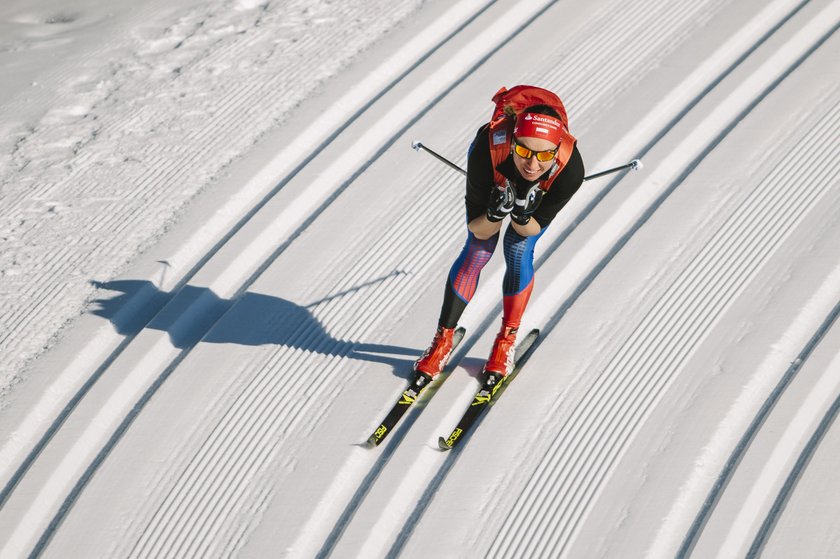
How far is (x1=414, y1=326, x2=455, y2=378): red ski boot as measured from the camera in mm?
3936

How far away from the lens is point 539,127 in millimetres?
3064

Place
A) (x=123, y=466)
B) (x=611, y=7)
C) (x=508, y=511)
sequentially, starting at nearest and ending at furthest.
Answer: (x=508, y=511) < (x=123, y=466) < (x=611, y=7)

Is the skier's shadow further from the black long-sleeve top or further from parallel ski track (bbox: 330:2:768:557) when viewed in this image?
parallel ski track (bbox: 330:2:768:557)

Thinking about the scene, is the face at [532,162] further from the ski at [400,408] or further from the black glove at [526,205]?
the ski at [400,408]

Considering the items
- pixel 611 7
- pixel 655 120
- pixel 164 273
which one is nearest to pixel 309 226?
pixel 164 273

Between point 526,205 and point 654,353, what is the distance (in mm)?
1151

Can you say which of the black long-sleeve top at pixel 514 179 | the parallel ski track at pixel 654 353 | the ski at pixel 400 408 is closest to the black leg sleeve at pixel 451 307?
the ski at pixel 400 408

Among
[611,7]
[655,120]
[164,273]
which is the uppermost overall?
[611,7]

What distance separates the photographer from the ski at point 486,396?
3793 millimetres

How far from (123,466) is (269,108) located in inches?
97.1

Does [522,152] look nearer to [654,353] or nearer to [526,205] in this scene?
[526,205]

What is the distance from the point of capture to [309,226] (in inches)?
190

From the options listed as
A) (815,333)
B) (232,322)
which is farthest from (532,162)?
(232,322)

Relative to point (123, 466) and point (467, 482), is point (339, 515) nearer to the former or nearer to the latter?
point (467, 482)
